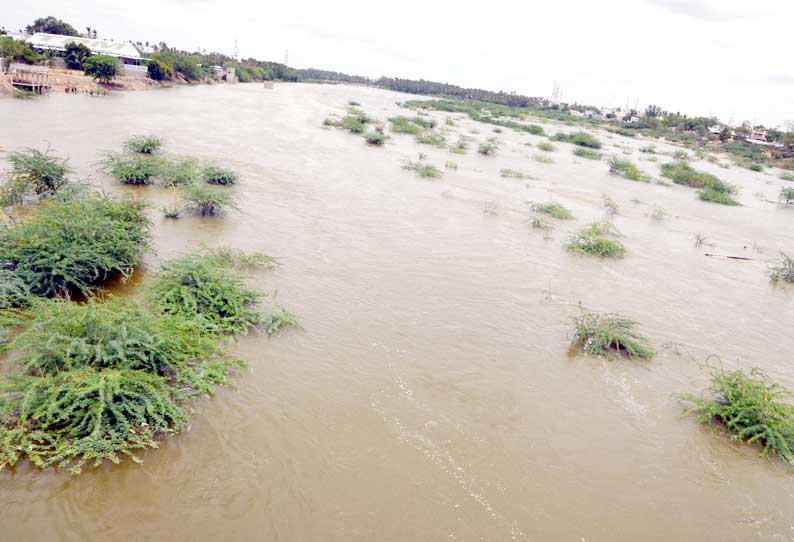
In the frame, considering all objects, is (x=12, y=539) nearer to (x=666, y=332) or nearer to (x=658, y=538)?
(x=658, y=538)

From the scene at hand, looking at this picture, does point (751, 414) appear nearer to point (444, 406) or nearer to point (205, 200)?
point (444, 406)

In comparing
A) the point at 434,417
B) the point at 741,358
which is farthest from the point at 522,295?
the point at 434,417

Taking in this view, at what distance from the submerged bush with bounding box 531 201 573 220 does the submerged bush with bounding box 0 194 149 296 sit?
11.5 metres

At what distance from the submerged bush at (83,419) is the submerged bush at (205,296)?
5.35 ft

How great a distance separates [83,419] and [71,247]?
3.39 meters

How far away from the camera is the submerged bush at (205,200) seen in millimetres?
10992

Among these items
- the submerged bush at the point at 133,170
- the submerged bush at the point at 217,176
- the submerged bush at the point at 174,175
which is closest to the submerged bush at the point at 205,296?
the submerged bush at the point at 174,175

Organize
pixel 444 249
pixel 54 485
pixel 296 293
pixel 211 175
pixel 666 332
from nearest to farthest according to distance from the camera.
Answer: pixel 54 485 < pixel 296 293 < pixel 666 332 < pixel 444 249 < pixel 211 175

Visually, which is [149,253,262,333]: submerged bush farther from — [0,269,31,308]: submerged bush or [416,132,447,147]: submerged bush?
[416,132,447,147]: submerged bush

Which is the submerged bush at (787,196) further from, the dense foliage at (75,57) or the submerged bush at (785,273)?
the dense foliage at (75,57)

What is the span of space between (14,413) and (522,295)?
7362mm

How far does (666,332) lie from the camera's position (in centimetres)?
838

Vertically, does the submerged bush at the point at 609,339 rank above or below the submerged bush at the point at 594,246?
below

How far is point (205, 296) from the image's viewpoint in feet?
21.4
